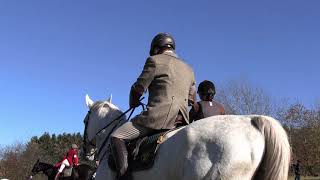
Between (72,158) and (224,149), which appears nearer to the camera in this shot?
(224,149)

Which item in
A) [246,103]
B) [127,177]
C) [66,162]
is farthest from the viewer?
[246,103]

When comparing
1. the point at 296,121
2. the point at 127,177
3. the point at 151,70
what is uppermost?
the point at 151,70

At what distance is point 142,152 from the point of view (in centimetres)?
632

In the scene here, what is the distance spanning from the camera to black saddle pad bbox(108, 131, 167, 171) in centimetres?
612

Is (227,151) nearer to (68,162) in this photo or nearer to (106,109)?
(106,109)

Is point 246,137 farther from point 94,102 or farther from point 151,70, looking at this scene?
point 94,102

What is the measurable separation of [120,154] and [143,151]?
0.35 m

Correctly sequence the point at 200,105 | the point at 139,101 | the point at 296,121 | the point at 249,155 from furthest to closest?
the point at 296,121 → the point at 200,105 → the point at 139,101 → the point at 249,155

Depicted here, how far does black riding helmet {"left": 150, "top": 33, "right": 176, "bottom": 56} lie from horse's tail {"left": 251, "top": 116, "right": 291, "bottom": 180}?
6.77 feet

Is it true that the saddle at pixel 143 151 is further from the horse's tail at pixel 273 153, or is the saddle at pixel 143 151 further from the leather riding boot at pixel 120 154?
the horse's tail at pixel 273 153

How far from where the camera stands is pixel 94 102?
861cm

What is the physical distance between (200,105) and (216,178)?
3003 mm

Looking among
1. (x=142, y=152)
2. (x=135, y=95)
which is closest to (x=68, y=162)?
(x=135, y=95)

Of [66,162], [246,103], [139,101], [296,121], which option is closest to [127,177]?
[139,101]
